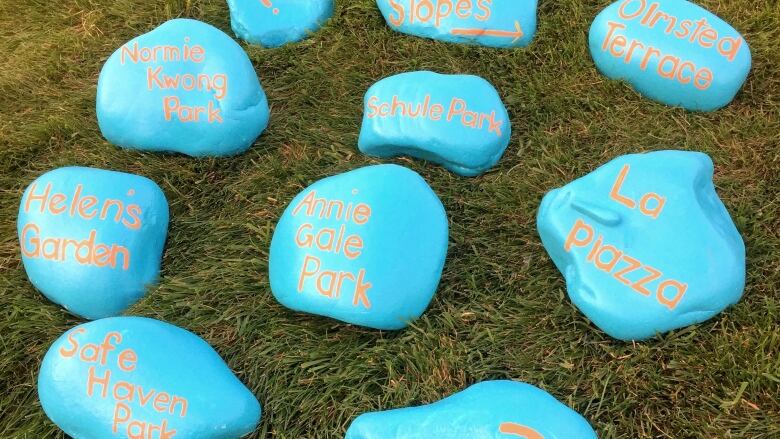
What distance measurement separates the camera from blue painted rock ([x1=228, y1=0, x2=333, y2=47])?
5.79ft

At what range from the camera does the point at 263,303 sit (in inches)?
54.7

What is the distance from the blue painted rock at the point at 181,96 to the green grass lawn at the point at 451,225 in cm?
7

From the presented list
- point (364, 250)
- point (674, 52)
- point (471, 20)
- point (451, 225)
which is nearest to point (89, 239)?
point (364, 250)

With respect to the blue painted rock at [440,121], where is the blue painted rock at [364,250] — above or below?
below

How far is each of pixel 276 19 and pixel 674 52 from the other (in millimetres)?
1020

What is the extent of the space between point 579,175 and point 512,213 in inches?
7.4

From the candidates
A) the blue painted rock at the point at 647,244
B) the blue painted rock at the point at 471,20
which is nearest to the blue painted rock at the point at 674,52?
the blue painted rock at the point at 471,20

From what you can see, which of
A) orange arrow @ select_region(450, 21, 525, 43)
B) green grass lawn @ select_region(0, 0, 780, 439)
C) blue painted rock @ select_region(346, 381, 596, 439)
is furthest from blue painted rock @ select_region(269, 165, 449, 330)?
orange arrow @ select_region(450, 21, 525, 43)

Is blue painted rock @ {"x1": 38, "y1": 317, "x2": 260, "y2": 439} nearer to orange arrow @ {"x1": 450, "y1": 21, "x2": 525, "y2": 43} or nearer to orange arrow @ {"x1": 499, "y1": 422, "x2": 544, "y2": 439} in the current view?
orange arrow @ {"x1": 499, "y1": 422, "x2": 544, "y2": 439}

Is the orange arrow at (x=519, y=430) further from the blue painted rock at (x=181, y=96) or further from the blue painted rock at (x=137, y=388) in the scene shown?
the blue painted rock at (x=181, y=96)

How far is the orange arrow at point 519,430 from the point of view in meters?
1.08

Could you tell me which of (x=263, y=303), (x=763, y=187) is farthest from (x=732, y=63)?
(x=263, y=303)

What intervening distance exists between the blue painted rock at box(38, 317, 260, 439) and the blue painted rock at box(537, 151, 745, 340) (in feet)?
2.29

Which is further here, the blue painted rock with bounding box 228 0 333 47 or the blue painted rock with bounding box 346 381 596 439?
the blue painted rock with bounding box 228 0 333 47
